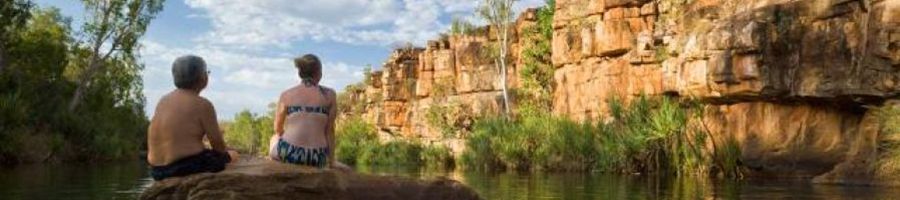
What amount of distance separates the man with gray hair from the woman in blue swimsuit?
0.76 meters

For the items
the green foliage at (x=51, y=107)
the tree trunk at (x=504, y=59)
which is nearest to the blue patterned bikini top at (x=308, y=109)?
the green foliage at (x=51, y=107)

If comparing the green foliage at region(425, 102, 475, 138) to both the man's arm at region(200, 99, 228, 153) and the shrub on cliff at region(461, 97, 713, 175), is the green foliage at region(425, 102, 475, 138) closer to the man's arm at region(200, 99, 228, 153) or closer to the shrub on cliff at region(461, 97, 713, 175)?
the shrub on cliff at region(461, 97, 713, 175)

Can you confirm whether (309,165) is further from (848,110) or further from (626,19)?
(626,19)

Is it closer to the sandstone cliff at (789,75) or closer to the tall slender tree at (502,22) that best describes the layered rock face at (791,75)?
the sandstone cliff at (789,75)

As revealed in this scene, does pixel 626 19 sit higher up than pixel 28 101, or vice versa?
pixel 626 19

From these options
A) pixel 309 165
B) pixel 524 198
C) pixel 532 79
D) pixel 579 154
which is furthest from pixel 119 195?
pixel 532 79

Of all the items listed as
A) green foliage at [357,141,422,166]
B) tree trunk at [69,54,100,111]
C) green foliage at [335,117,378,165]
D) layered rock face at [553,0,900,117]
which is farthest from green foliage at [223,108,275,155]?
layered rock face at [553,0,900,117]

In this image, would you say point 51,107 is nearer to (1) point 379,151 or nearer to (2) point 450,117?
(1) point 379,151

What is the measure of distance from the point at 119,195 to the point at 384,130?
57.0 metres

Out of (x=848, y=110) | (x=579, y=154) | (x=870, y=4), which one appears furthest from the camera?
(x=579, y=154)

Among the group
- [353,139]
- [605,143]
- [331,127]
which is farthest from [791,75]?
[353,139]

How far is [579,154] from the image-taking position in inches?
1395

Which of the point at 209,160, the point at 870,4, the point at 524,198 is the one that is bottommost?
the point at 524,198

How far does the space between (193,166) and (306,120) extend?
3.28 ft
